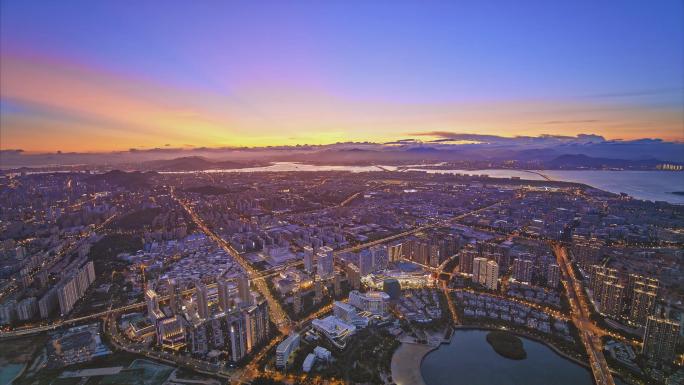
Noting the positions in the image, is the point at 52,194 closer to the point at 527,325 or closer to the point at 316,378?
the point at 316,378

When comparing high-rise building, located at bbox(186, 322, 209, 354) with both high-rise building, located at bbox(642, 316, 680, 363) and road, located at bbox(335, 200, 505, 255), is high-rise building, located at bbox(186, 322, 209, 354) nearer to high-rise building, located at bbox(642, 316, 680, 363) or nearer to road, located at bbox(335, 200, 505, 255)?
road, located at bbox(335, 200, 505, 255)

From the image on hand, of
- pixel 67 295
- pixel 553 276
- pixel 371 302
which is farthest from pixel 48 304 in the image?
pixel 553 276

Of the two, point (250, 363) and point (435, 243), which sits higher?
point (435, 243)

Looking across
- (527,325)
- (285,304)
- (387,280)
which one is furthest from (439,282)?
(285,304)

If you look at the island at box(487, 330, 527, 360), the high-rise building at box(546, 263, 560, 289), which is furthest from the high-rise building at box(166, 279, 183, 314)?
the high-rise building at box(546, 263, 560, 289)

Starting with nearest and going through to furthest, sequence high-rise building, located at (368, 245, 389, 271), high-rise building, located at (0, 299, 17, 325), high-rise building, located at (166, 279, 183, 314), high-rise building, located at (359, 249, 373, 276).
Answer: high-rise building, located at (0, 299, 17, 325)
high-rise building, located at (166, 279, 183, 314)
high-rise building, located at (359, 249, 373, 276)
high-rise building, located at (368, 245, 389, 271)

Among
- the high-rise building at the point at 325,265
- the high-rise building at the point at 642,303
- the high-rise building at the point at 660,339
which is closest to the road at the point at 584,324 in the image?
the high-rise building at the point at 660,339
